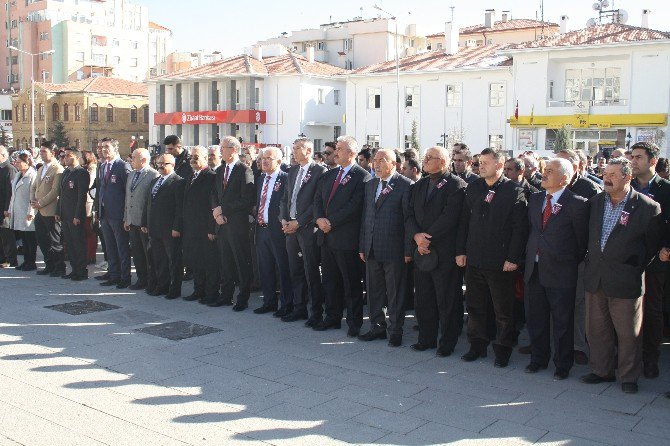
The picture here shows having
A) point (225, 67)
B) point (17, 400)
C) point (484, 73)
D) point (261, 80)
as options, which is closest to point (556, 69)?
point (484, 73)

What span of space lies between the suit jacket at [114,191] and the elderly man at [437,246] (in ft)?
17.1

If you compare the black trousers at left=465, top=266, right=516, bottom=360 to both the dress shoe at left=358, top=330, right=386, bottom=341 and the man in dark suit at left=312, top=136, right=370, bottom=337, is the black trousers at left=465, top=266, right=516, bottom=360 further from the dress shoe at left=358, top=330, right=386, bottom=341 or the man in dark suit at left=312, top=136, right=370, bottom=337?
the man in dark suit at left=312, top=136, right=370, bottom=337

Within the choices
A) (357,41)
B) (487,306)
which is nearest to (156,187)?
(487,306)

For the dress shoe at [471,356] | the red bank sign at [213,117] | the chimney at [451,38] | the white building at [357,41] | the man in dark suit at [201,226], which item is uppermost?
the white building at [357,41]

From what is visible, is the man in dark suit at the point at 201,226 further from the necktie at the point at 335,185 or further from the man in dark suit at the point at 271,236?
the necktie at the point at 335,185

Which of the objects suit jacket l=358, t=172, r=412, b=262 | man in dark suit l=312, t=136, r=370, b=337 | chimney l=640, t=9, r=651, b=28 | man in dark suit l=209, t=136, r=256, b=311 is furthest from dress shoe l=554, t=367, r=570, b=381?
chimney l=640, t=9, r=651, b=28

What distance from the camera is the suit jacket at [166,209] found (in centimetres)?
1017

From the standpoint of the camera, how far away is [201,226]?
32.8 feet

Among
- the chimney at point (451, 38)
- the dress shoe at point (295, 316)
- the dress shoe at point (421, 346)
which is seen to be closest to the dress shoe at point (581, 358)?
the dress shoe at point (421, 346)

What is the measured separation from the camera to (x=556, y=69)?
131 ft

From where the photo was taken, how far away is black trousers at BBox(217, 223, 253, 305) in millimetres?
9562

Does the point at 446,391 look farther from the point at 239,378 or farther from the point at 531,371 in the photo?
the point at 239,378

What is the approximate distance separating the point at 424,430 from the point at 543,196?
8.70 ft

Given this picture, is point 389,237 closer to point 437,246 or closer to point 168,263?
point 437,246
